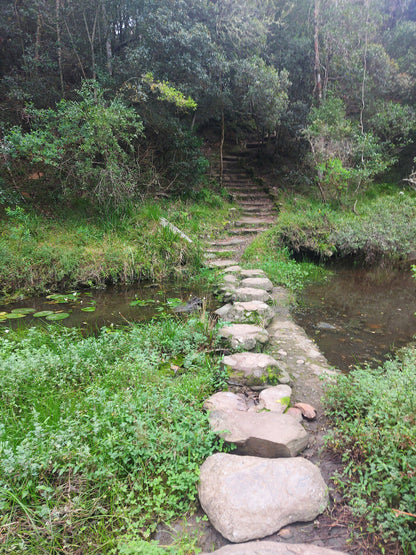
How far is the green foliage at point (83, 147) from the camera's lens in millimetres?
5891

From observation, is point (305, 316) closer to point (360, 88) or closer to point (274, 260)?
point (274, 260)

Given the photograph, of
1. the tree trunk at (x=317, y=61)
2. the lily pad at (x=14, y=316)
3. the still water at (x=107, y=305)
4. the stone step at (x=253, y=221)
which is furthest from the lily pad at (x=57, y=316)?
the tree trunk at (x=317, y=61)

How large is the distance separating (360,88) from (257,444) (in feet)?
39.4

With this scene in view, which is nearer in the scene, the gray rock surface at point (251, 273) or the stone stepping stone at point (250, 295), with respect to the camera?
the stone stepping stone at point (250, 295)

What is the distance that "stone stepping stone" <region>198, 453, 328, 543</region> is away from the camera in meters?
1.49

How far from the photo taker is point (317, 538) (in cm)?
146

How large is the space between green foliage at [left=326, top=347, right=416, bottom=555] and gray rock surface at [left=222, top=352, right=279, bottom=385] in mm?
502

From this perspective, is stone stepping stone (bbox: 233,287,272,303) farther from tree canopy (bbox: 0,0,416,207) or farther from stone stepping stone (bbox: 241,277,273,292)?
tree canopy (bbox: 0,0,416,207)

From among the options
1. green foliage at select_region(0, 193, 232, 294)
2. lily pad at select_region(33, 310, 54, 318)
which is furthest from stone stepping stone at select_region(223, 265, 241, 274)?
lily pad at select_region(33, 310, 54, 318)

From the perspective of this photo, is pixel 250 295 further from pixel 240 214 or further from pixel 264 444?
pixel 240 214

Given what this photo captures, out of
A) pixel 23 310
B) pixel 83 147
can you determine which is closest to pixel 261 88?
pixel 83 147

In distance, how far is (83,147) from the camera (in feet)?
19.9

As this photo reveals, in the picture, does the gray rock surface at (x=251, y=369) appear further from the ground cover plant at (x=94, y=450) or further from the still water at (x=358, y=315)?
the still water at (x=358, y=315)

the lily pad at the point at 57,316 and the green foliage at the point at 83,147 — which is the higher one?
the green foliage at the point at 83,147
